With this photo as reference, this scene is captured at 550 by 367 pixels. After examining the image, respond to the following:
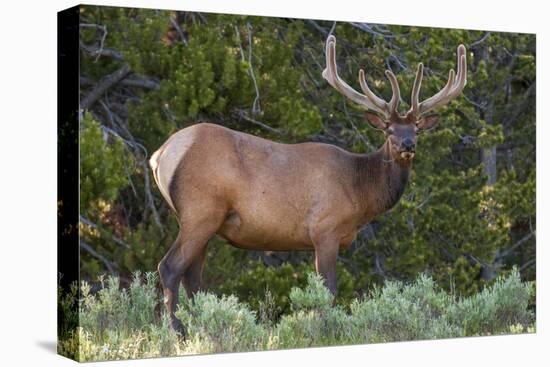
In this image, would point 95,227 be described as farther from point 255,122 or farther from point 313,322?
point 313,322

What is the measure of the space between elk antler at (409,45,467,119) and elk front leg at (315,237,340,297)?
4.63 feet

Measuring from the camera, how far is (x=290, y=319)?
11.1 metres

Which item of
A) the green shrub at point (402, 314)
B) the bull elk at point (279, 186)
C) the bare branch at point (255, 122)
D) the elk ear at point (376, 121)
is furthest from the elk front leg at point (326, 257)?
the bare branch at point (255, 122)

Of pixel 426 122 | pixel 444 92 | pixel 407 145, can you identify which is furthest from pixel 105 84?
pixel 444 92

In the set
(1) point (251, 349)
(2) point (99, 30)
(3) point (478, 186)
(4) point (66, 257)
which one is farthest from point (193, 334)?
(3) point (478, 186)

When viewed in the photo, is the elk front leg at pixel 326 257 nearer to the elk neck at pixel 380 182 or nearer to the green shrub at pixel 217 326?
the elk neck at pixel 380 182

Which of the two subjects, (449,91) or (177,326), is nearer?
(177,326)

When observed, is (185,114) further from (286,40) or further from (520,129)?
(520,129)

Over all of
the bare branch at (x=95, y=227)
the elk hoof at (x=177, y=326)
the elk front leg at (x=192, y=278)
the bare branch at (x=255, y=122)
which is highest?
the bare branch at (x=255, y=122)

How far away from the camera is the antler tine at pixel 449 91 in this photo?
11648 mm

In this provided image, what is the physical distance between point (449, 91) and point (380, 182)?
111 cm

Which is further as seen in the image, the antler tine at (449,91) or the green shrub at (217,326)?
the antler tine at (449,91)

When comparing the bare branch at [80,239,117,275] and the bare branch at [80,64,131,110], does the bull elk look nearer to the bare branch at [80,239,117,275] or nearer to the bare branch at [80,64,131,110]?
the bare branch at [80,239,117,275]

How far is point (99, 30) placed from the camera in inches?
444
